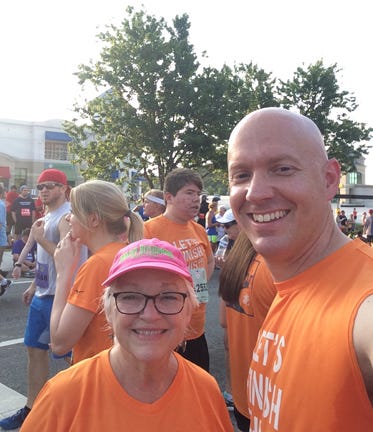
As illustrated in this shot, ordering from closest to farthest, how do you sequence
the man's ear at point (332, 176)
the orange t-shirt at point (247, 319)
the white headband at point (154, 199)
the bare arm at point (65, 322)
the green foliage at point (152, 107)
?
1. the man's ear at point (332, 176)
2. the bare arm at point (65, 322)
3. the orange t-shirt at point (247, 319)
4. the white headband at point (154, 199)
5. the green foliage at point (152, 107)

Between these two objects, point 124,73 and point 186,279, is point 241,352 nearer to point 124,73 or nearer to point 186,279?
point 186,279

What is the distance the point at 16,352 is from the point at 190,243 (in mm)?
2684

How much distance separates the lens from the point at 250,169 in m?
1.45

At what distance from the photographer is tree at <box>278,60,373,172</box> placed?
31.0m

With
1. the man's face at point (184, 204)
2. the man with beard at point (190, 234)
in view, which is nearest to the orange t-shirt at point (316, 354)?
the man with beard at point (190, 234)

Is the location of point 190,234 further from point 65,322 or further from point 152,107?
point 152,107

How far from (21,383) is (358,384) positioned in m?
3.98

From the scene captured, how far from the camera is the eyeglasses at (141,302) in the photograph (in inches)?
57.6

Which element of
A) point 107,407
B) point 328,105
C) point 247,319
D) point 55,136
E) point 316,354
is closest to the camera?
point 316,354

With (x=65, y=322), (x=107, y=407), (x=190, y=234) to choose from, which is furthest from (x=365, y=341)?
(x=190, y=234)

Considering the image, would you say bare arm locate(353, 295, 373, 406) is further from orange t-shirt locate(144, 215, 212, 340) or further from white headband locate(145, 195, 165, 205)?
white headband locate(145, 195, 165, 205)

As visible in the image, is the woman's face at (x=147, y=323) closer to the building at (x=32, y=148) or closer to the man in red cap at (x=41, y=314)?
the man in red cap at (x=41, y=314)

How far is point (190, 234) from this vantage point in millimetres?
3957

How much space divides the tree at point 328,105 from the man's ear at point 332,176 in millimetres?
31178
